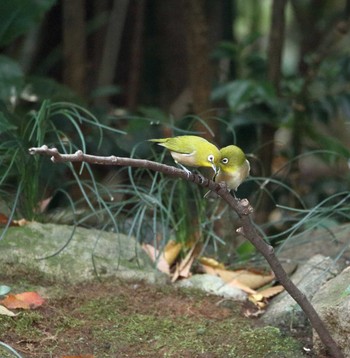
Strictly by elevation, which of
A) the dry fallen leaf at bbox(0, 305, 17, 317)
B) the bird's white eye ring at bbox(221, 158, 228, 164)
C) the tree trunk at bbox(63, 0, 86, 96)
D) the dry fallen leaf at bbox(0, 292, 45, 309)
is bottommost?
the dry fallen leaf at bbox(0, 292, 45, 309)

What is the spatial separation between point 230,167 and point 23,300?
87cm

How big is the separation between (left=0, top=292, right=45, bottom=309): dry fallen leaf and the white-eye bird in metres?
0.79

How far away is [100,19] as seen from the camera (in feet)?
19.6

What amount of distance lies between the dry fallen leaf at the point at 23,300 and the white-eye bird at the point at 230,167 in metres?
0.79

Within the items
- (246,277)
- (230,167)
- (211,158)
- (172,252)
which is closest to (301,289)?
(246,277)

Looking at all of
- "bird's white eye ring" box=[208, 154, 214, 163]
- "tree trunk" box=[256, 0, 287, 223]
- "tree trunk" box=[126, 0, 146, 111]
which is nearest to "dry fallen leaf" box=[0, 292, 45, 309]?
"bird's white eye ring" box=[208, 154, 214, 163]

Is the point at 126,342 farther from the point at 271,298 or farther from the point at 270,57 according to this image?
the point at 270,57

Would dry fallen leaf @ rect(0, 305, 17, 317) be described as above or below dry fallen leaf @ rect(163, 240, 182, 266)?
above

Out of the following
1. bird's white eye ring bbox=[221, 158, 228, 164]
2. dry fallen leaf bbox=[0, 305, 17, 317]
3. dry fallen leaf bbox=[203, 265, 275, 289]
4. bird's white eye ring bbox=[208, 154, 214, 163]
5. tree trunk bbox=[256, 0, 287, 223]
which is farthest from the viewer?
tree trunk bbox=[256, 0, 287, 223]

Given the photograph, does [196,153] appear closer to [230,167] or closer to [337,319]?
[230,167]

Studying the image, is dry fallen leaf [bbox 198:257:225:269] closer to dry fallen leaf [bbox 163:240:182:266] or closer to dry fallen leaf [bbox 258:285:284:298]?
dry fallen leaf [bbox 163:240:182:266]

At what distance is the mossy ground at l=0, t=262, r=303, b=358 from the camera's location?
2.70m

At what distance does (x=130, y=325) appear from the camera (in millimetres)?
2891

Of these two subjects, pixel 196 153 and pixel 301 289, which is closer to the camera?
pixel 196 153
